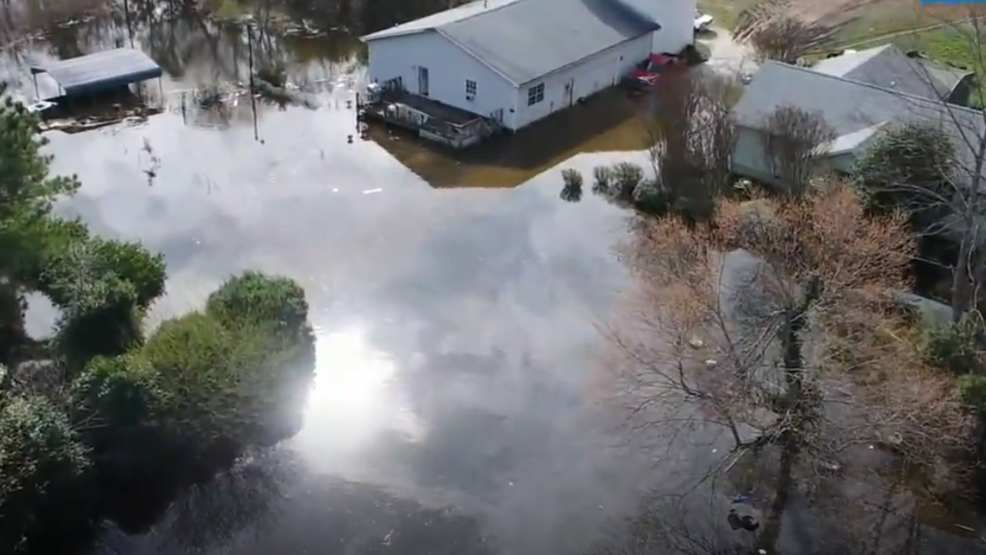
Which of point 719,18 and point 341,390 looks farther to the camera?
point 719,18

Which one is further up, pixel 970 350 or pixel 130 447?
pixel 970 350

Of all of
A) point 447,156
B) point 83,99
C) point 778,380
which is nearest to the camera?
point 778,380

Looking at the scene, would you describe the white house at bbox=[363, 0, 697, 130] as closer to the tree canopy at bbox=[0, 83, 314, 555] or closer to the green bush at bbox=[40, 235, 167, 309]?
the tree canopy at bbox=[0, 83, 314, 555]

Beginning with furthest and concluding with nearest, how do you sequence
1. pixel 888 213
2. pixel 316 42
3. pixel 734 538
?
pixel 316 42 → pixel 888 213 → pixel 734 538

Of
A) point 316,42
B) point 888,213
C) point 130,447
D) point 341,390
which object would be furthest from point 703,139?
point 316,42

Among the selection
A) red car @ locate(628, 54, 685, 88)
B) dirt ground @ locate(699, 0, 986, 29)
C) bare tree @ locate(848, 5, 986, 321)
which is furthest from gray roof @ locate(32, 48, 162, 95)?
bare tree @ locate(848, 5, 986, 321)

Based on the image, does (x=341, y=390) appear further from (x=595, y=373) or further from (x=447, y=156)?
(x=447, y=156)
